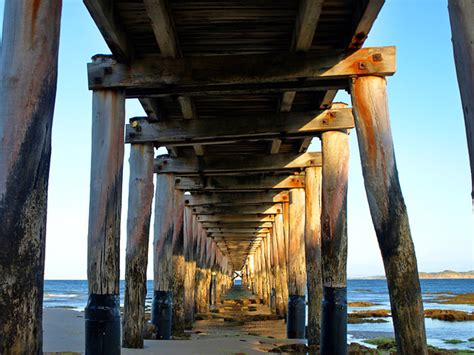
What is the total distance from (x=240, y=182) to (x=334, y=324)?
6.23 meters

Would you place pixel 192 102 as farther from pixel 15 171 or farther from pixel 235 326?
pixel 235 326

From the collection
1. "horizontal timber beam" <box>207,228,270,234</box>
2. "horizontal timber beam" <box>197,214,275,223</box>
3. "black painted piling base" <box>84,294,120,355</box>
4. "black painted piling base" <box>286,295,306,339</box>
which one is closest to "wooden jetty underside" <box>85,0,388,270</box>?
"black painted piling base" <box>84,294,120,355</box>

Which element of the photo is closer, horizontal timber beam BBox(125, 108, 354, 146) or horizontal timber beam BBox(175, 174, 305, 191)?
horizontal timber beam BBox(125, 108, 354, 146)

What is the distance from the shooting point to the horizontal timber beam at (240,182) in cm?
1261

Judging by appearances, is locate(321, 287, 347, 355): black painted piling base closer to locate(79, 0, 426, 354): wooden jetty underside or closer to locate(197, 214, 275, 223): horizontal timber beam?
locate(79, 0, 426, 354): wooden jetty underside

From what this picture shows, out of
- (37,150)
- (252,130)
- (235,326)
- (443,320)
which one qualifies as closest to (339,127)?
(252,130)

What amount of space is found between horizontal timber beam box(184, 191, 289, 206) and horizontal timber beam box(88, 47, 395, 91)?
28.4 ft

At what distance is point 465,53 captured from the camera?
266 centimetres

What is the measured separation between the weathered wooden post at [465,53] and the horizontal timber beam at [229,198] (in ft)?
40.8

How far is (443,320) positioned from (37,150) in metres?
22.8

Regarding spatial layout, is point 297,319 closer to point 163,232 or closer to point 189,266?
point 163,232

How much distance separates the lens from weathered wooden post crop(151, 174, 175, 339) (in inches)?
399

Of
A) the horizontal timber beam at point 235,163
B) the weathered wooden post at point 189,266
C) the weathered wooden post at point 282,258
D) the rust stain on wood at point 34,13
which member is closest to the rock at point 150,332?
the horizontal timber beam at point 235,163

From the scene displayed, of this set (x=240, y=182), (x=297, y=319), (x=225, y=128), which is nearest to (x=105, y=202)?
(x=225, y=128)
